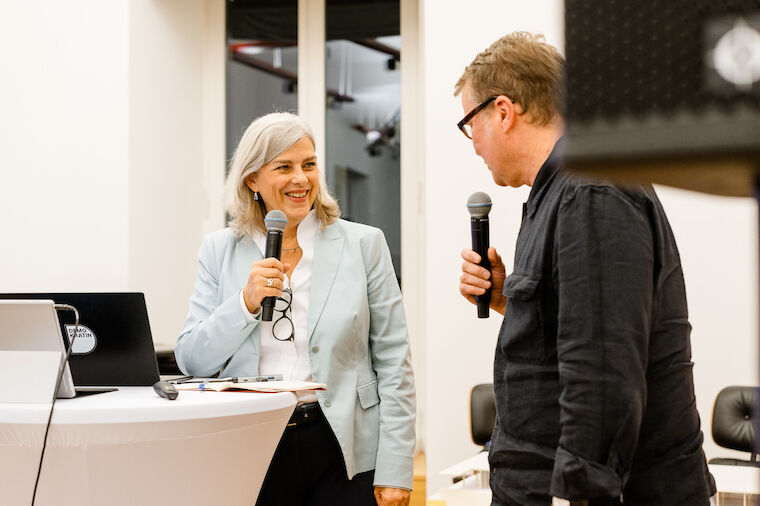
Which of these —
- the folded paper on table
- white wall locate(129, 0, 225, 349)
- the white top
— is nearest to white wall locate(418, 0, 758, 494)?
white wall locate(129, 0, 225, 349)

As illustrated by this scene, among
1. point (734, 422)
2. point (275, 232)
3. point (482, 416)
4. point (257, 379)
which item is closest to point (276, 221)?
point (275, 232)

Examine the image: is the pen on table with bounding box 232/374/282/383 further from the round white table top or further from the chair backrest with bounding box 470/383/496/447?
the chair backrest with bounding box 470/383/496/447

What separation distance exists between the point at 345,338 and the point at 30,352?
769 millimetres

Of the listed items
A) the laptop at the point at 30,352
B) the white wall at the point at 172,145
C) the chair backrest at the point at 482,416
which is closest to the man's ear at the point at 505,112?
the laptop at the point at 30,352

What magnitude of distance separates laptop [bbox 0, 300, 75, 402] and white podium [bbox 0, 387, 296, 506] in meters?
0.04

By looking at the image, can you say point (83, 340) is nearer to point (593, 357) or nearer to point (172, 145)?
point (593, 357)

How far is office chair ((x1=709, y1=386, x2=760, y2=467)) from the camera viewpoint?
3.23 meters

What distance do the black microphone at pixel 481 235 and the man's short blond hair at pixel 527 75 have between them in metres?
0.36

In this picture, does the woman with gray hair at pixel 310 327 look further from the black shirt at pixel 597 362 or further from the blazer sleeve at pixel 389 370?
the black shirt at pixel 597 362

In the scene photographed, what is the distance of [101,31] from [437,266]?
7.60 feet

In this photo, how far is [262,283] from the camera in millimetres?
1860

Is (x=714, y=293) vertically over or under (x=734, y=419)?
over

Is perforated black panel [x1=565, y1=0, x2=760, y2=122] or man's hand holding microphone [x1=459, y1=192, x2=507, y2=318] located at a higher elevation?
perforated black panel [x1=565, y1=0, x2=760, y2=122]

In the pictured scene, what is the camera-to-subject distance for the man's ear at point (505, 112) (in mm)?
1452
